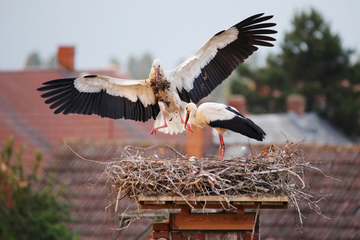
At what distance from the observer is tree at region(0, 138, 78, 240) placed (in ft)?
38.3

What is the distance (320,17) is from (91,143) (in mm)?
21271

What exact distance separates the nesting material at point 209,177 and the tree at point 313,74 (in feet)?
78.1

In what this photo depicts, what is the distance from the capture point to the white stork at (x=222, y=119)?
6039 mm

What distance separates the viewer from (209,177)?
16.8 ft

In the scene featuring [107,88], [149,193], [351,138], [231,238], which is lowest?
[351,138]

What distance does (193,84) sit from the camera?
7.09 metres

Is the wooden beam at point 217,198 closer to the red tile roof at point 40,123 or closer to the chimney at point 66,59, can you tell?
Result: the red tile roof at point 40,123

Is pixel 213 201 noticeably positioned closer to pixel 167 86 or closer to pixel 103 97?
pixel 167 86

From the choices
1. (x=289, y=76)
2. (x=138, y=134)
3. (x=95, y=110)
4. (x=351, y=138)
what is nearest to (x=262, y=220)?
(x=95, y=110)

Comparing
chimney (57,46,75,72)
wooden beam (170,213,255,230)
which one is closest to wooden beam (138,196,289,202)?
wooden beam (170,213,255,230)

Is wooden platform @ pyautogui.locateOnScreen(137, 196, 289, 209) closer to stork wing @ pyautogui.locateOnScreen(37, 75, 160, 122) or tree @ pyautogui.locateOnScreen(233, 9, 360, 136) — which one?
stork wing @ pyautogui.locateOnScreen(37, 75, 160, 122)

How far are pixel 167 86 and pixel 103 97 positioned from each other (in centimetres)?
87

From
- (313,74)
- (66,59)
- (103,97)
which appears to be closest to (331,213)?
(103,97)

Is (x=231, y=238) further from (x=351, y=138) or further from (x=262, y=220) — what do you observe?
(x=351, y=138)
